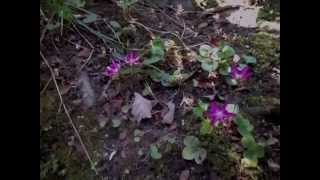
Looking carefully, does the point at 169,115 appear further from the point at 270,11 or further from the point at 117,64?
the point at 270,11

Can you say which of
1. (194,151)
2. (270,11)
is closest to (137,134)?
(194,151)

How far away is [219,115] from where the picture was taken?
1303 mm

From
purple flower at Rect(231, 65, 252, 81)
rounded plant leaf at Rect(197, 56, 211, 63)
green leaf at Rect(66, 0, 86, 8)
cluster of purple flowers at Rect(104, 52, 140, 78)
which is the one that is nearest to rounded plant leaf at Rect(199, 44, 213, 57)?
rounded plant leaf at Rect(197, 56, 211, 63)

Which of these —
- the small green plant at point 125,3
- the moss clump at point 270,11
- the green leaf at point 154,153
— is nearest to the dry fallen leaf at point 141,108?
the green leaf at point 154,153

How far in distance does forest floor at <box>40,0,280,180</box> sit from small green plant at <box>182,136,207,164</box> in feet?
0.05

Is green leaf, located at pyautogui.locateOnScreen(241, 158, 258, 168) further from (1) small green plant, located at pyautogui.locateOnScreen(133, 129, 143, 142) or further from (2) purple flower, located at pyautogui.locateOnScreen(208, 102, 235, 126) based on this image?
(1) small green plant, located at pyautogui.locateOnScreen(133, 129, 143, 142)

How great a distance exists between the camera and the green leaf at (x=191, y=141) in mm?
1270

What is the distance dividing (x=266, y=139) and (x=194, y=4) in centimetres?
112

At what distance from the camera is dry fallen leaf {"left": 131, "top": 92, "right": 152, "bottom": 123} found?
1.40 meters

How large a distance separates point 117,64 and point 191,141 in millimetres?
477

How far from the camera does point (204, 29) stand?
6.50 ft
